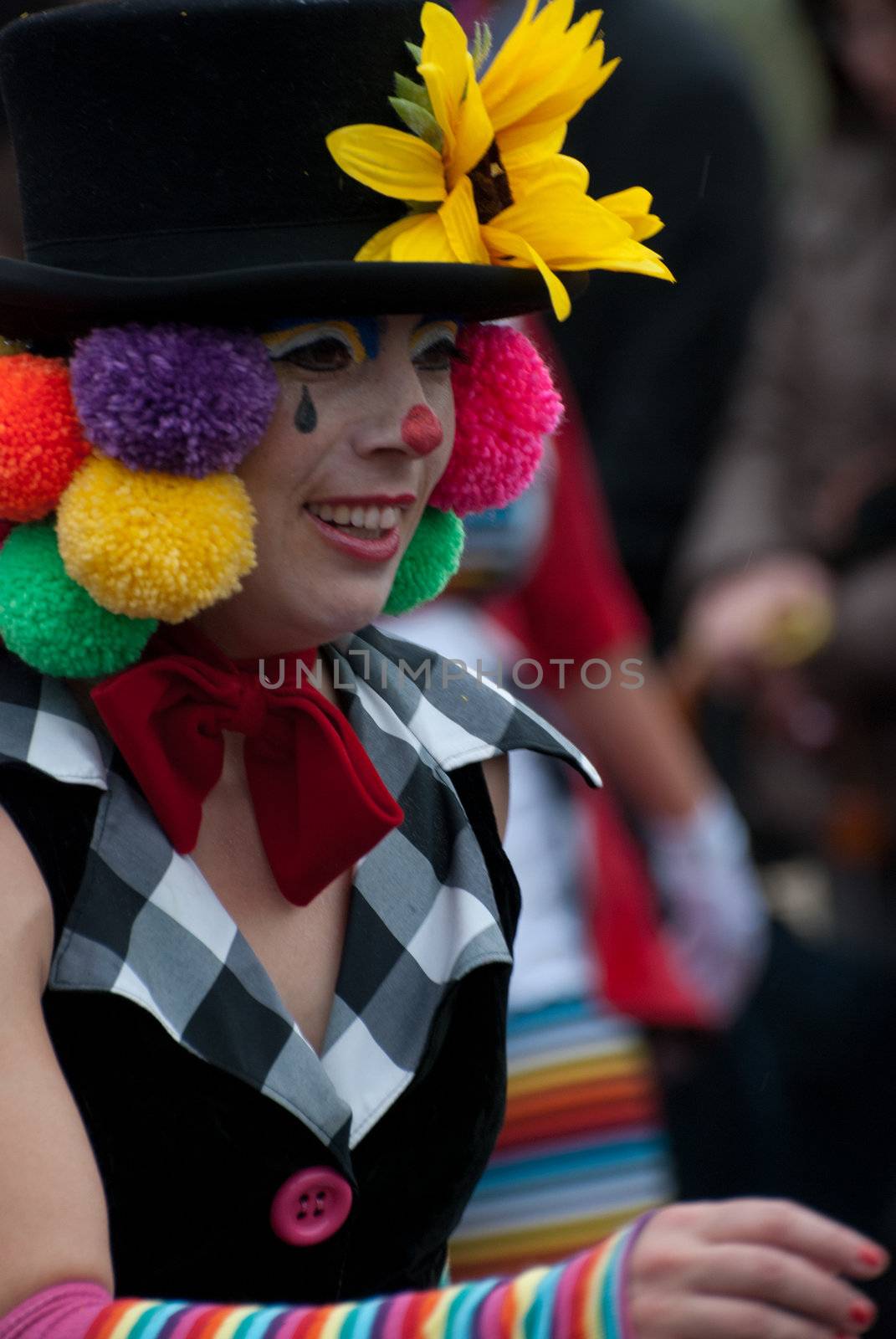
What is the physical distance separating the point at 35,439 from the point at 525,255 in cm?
42

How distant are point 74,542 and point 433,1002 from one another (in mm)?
497

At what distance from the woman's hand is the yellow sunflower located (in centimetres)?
71

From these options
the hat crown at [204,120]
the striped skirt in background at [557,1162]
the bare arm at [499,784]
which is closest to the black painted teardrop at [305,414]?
the hat crown at [204,120]

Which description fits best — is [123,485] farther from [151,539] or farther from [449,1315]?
[449,1315]

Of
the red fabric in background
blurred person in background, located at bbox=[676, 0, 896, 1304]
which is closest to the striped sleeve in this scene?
the red fabric in background

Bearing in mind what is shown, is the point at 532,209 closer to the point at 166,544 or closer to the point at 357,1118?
the point at 166,544

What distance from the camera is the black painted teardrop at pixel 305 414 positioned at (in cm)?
160

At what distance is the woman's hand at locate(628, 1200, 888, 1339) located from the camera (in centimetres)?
131

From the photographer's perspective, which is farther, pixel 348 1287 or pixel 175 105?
pixel 348 1287

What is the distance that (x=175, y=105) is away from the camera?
1.56 meters

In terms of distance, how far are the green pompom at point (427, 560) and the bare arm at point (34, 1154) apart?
47 centimetres

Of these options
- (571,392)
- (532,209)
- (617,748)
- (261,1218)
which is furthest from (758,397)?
(261,1218)

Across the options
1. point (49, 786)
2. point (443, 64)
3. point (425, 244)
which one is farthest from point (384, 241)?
point (49, 786)

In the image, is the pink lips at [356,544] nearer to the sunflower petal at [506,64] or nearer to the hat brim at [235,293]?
the hat brim at [235,293]
